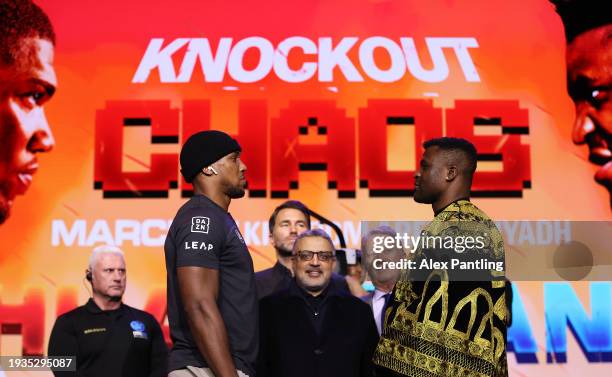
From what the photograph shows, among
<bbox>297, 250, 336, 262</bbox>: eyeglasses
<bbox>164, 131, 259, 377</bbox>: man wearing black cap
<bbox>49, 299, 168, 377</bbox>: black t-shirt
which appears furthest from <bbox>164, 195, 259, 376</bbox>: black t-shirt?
<bbox>49, 299, 168, 377</bbox>: black t-shirt

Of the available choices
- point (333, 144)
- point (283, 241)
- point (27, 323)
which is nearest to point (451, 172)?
point (283, 241)

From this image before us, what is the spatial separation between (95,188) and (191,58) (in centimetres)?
102

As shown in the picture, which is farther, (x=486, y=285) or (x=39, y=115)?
(x=39, y=115)

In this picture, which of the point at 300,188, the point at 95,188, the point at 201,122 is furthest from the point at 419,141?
the point at 95,188

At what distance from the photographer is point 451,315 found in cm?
260

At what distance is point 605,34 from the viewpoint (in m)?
5.34

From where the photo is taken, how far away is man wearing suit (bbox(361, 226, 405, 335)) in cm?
400

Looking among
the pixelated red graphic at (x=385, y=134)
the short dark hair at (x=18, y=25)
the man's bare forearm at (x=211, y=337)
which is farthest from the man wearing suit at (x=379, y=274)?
the short dark hair at (x=18, y=25)

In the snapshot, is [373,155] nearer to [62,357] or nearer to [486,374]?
[62,357]

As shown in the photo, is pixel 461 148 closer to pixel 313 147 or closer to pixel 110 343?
pixel 110 343

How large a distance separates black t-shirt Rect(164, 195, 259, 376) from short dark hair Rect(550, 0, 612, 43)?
3441mm

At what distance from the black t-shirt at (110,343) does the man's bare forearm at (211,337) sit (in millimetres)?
1933

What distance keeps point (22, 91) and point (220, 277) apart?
323 centimetres

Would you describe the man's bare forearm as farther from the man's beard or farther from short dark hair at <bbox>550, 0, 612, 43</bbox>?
short dark hair at <bbox>550, 0, 612, 43</bbox>
